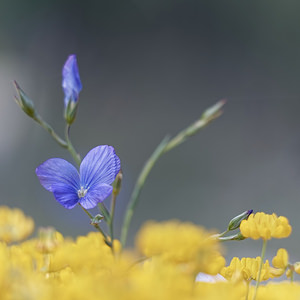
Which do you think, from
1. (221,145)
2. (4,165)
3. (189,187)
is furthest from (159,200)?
(4,165)

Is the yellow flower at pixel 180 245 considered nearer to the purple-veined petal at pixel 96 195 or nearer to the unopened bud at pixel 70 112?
the purple-veined petal at pixel 96 195

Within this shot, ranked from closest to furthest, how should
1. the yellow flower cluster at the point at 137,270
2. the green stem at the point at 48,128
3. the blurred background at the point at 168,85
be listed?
the yellow flower cluster at the point at 137,270 → the green stem at the point at 48,128 → the blurred background at the point at 168,85

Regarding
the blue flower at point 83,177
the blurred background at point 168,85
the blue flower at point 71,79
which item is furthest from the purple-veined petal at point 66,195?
the blurred background at point 168,85

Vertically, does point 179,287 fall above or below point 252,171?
below

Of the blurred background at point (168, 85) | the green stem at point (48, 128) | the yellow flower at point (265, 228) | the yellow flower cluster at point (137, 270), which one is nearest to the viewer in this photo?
the yellow flower cluster at point (137, 270)

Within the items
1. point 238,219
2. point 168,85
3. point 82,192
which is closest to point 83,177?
point 82,192

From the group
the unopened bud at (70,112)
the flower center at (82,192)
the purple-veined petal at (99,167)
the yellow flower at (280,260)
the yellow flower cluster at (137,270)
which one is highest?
the unopened bud at (70,112)

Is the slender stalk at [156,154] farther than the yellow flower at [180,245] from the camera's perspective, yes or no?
Yes

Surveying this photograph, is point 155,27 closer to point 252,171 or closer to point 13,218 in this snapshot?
point 252,171

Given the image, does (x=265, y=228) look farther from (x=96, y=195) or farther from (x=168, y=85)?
(x=168, y=85)

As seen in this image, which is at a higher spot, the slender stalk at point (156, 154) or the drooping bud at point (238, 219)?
the slender stalk at point (156, 154)
